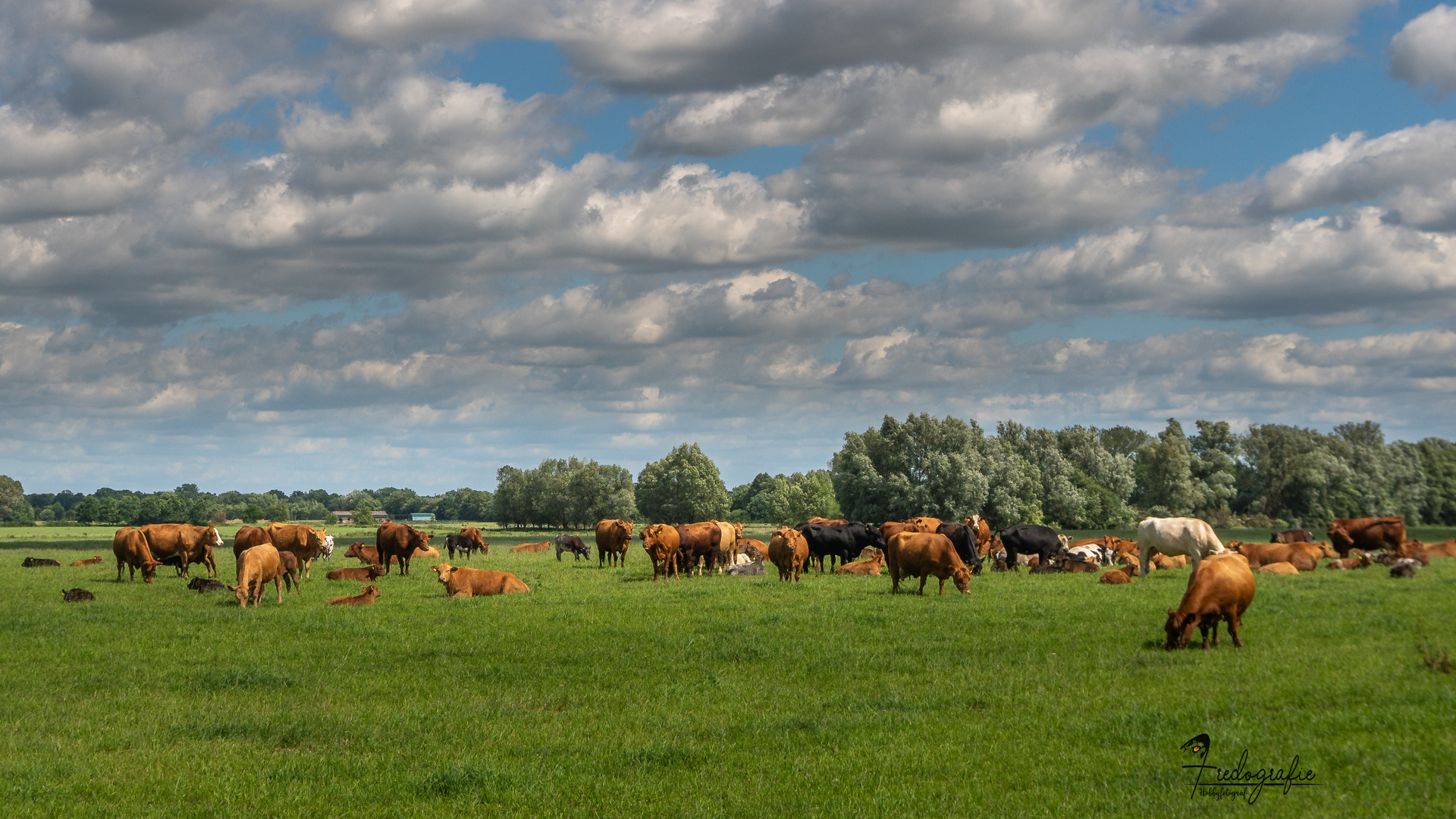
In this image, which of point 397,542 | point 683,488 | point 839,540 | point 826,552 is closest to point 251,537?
point 397,542

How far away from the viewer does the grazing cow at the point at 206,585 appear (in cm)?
2648

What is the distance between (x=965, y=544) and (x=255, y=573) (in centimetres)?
2166

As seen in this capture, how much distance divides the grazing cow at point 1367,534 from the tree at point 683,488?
7611 centimetres

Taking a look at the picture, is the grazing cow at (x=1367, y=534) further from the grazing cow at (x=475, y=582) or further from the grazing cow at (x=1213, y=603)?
the grazing cow at (x=475, y=582)

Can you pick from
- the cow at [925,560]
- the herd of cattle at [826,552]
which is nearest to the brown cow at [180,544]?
the herd of cattle at [826,552]

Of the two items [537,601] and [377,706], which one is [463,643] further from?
[537,601]

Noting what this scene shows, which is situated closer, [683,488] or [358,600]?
[358,600]

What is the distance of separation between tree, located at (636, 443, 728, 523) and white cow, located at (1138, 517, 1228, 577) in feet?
262

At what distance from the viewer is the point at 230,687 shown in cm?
1430

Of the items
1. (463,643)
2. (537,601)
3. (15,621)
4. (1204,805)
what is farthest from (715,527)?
(1204,805)

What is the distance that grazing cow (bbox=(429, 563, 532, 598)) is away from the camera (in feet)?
84.4

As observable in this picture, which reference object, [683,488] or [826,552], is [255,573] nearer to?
[826,552]

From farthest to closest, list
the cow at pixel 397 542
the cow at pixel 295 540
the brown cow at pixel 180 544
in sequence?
the cow at pixel 397 542 → the brown cow at pixel 180 544 → the cow at pixel 295 540
